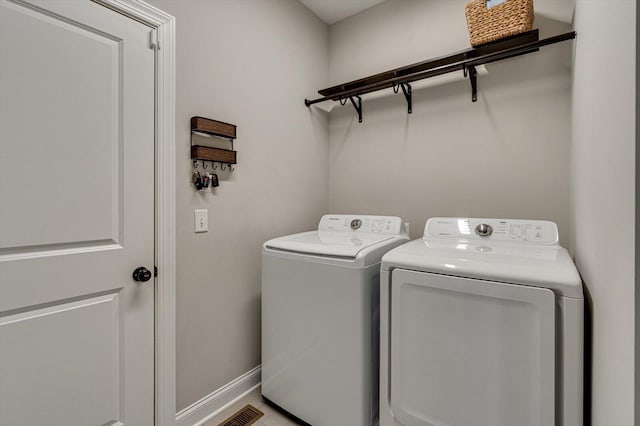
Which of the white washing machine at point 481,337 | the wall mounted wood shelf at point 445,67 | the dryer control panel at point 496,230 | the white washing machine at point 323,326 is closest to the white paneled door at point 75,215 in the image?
the white washing machine at point 323,326

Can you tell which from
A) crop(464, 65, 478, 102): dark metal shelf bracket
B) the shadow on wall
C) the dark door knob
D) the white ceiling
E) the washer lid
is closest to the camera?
the shadow on wall

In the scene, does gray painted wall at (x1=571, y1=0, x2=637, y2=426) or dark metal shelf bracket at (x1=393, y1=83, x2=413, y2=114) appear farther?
dark metal shelf bracket at (x1=393, y1=83, x2=413, y2=114)

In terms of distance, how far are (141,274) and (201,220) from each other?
0.39 meters

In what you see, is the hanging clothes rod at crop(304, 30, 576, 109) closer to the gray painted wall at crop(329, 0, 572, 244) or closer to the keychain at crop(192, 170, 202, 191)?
the gray painted wall at crop(329, 0, 572, 244)

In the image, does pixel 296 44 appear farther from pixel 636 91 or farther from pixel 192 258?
pixel 636 91

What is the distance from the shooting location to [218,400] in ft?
5.67

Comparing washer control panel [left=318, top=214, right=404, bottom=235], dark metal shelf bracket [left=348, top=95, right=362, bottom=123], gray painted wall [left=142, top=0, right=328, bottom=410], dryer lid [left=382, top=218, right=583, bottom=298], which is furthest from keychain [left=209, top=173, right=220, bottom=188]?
dark metal shelf bracket [left=348, top=95, right=362, bottom=123]

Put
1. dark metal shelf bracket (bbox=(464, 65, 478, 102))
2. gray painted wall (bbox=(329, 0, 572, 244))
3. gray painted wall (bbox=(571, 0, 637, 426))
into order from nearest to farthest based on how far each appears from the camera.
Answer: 1. gray painted wall (bbox=(571, 0, 637, 426))
2. gray painted wall (bbox=(329, 0, 572, 244))
3. dark metal shelf bracket (bbox=(464, 65, 478, 102))

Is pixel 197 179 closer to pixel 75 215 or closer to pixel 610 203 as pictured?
pixel 75 215

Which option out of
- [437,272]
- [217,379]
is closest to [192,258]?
[217,379]

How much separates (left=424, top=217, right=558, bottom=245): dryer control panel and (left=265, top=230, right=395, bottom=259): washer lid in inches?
11.5

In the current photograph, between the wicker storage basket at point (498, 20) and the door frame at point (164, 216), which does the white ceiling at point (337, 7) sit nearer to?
the wicker storage basket at point (498, 20)

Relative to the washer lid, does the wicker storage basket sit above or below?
above

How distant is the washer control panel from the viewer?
74.8 inches
